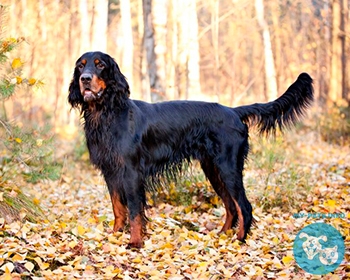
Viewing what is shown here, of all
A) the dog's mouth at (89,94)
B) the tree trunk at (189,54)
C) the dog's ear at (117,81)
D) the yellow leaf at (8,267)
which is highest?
the tree trunk at (189,54)

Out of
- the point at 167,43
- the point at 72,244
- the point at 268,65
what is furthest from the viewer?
the point at 167,43

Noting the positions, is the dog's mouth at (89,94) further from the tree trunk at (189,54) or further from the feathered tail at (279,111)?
the tree trunk at (189,54)

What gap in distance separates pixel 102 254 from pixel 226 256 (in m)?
1.14

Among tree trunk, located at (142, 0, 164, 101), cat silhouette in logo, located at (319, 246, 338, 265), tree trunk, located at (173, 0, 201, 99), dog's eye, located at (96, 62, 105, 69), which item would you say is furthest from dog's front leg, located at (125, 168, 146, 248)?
tree trunk, located at (173, 0, 201, 99)

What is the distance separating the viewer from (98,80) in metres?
4.71

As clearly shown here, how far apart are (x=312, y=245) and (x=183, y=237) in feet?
4.05

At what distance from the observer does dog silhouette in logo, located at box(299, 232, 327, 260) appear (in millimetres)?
4344

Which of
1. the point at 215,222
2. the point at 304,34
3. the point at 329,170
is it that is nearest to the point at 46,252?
the point at 215,222

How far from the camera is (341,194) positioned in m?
6.35

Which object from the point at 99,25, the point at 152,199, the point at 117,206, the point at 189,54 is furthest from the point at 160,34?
the point at 117,206

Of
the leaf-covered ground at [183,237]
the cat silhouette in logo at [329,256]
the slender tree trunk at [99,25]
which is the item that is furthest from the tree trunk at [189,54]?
→ the cat silhouette in logo at [329,256]

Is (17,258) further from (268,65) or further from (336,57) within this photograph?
(336,57)

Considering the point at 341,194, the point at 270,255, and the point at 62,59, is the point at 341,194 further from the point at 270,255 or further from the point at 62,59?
the point at 62,59

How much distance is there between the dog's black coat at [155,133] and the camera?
4734mm
